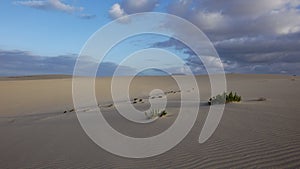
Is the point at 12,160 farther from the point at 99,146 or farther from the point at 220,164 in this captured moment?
the point at 220,164

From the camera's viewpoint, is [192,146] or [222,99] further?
[222,99]

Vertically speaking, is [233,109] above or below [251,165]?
above

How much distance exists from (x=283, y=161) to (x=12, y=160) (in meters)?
4.66

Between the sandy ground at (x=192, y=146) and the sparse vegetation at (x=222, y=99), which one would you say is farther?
the sparse vegetation at (x=222, y=99)

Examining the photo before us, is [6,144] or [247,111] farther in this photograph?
[247,111]

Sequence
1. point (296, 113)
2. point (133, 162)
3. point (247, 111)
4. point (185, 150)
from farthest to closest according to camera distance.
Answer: point (247, 111), point (296, 113), point (185, 150), point (133, 162)

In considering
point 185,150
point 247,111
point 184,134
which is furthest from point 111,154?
point 247,111

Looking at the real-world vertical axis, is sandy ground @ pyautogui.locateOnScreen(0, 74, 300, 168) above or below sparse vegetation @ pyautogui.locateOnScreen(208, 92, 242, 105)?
below

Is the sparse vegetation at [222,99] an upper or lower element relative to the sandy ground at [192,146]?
upper

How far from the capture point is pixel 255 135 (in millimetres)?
5645

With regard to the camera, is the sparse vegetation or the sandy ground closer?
the sandy ground

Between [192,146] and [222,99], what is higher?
[222,99]

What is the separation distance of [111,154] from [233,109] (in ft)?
16.1


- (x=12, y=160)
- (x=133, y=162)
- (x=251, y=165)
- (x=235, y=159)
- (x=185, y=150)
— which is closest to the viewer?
(x=251, y=165)
